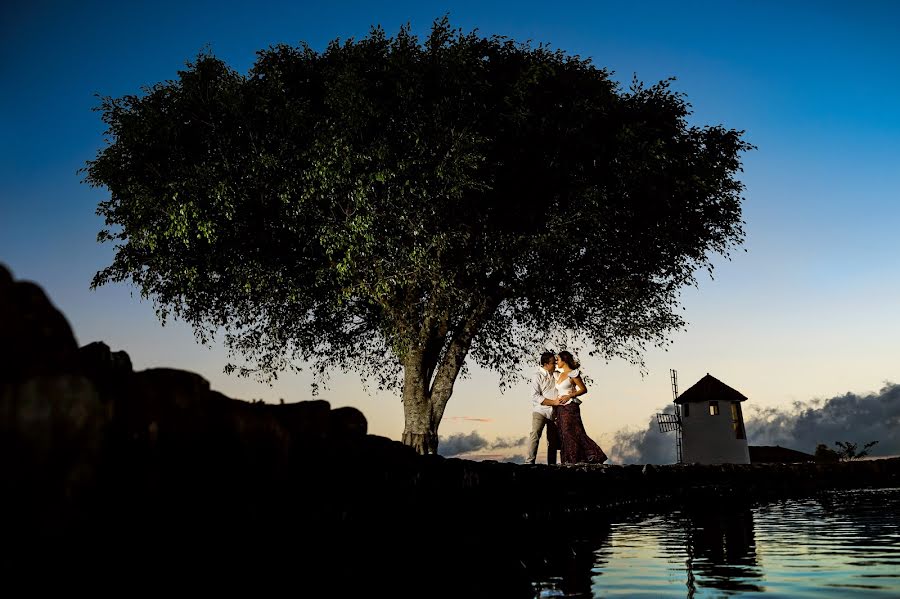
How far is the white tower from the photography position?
48.9 meters

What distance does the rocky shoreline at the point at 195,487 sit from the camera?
2238 mm

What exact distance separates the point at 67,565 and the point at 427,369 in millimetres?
21902

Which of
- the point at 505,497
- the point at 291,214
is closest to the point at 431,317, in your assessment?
the point at 291,214

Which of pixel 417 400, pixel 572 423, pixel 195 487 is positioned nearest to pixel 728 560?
pixel 195 487

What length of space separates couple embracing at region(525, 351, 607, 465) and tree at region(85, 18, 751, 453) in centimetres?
329

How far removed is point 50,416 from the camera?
7.20ft

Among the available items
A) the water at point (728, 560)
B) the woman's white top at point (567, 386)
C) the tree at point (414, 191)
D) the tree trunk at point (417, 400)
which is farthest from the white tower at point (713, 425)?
the water at point (728, 560)

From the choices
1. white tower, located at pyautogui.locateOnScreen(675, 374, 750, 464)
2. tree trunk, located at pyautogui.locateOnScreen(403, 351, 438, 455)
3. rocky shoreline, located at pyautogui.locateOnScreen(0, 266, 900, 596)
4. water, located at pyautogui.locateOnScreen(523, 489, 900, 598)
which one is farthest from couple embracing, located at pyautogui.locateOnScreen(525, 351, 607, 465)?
white tower, located at pyautogui.locateOnScreen(675, 374, 750, 464)

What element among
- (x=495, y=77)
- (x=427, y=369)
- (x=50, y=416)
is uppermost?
(x=495, y=77)

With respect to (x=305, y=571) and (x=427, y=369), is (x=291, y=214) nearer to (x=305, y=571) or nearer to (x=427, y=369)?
(x=427, y=369)

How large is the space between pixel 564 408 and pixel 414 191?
714 cm

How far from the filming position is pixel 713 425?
49531mm

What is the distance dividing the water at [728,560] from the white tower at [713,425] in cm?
4149

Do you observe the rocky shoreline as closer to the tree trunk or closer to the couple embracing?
the couple embracing
